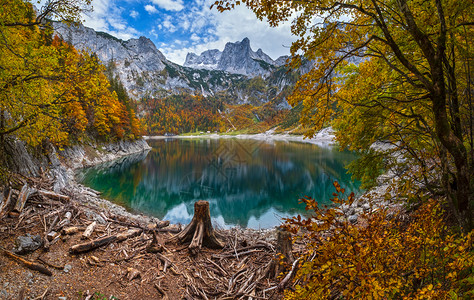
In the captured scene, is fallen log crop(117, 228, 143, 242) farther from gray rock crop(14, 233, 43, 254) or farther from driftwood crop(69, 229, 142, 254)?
gray rock crop(14, 233, 43, 254)

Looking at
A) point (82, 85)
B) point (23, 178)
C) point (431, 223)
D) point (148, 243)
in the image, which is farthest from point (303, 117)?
point (23, 178)

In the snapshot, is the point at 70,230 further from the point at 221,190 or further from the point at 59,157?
the point at 221,190

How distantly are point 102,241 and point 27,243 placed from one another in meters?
1.66

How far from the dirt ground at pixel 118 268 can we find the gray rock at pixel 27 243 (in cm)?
10

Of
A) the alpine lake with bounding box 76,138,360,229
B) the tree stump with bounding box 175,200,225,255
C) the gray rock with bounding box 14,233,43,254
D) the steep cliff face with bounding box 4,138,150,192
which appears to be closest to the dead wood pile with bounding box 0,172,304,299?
the tree stump with bounding box 175,200,225,255

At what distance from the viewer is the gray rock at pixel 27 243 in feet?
15.9

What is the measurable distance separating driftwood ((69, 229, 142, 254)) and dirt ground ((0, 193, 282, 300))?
0.10m

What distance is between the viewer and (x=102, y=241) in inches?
243

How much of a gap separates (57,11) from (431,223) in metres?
10.0

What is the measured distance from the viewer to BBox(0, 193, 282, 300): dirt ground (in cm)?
446

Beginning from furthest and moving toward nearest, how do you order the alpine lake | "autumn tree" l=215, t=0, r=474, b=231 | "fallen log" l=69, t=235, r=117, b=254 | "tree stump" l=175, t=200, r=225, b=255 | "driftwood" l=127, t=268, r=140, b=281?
the alpine lake < "tree stump" l=175, t=200, r=225, b=255 < "fallen log" l=69, t=235, r=117, b=254 < "driftwood" l=127, t=268, r=140, b=281 < "autumn tree" l=215, t=0, r=474, b=231

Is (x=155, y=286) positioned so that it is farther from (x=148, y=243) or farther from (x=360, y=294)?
(x=360, y=294)

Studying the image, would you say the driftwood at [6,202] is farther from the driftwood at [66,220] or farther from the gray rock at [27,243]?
the driftwood at [66,220]

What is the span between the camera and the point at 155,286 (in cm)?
530
